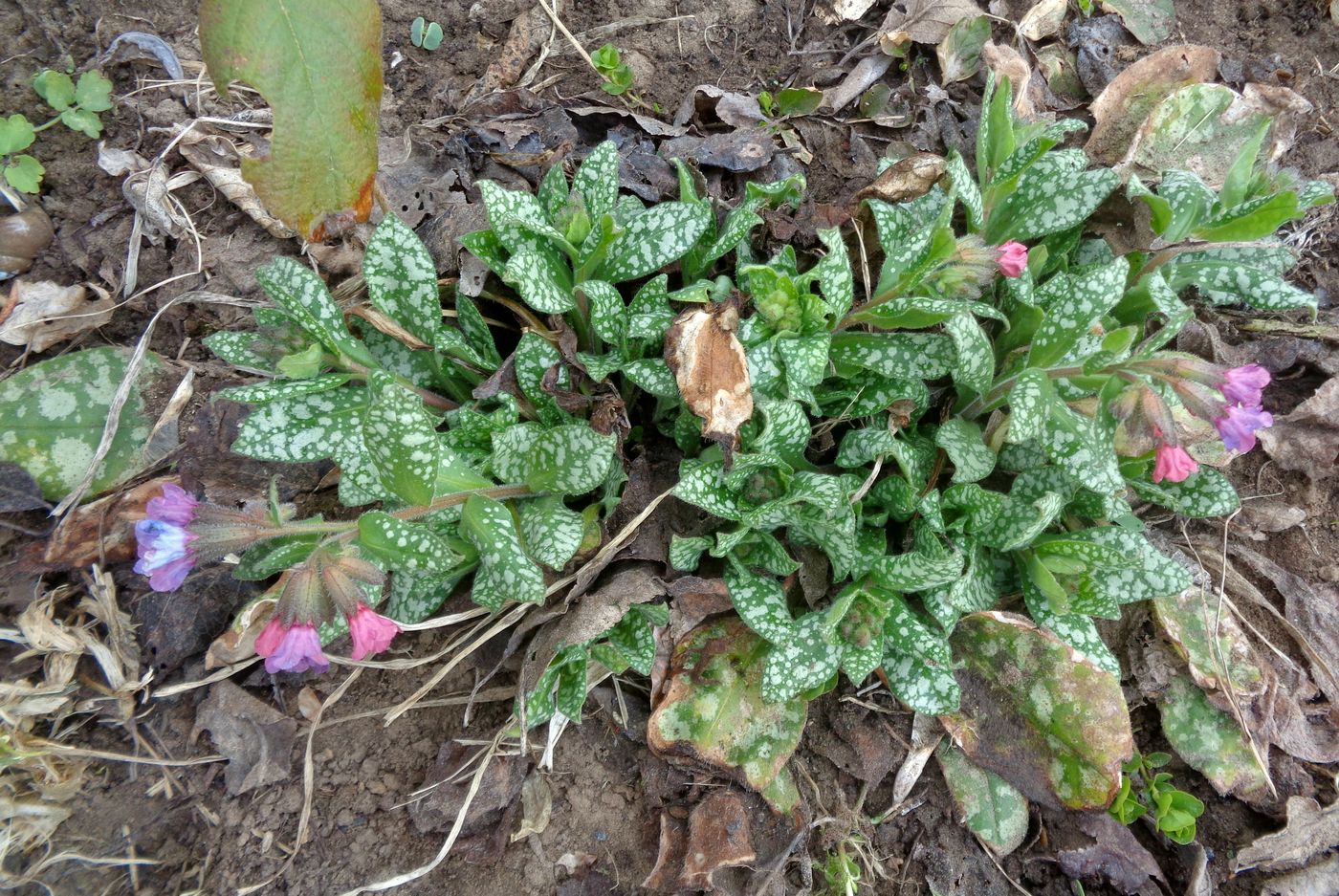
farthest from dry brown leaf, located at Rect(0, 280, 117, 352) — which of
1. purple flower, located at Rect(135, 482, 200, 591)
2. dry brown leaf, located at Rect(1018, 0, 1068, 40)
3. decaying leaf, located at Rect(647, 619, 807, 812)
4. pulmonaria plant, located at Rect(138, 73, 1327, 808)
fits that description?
dry brown leaf, located at Rect(1018, 0, 1068, 40)

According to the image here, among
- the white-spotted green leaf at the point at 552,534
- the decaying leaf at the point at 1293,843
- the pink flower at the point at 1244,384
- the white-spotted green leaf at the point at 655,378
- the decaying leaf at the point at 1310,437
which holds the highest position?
the pink flower at the point at 1244,384

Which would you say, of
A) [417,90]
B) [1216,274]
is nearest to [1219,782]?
[1216,274]

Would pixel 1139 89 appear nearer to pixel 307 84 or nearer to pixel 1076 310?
pixel 1076 310

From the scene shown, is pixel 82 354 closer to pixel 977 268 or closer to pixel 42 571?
pixel 42 571

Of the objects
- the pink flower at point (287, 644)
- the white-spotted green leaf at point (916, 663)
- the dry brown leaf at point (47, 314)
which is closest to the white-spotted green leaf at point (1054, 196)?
the white-spotted green leaf at point (916, 663)

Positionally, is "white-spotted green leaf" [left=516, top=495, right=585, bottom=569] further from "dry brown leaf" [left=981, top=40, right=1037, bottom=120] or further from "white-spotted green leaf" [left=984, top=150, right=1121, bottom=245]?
"dry brown leaf" [left=981, top=40, right=1037, bottom=120]

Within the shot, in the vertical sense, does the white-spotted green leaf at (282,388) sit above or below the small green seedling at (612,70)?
below

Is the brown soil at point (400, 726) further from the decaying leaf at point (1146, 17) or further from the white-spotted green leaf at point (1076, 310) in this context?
the white-spotted green leaf at point (1076, 310)
